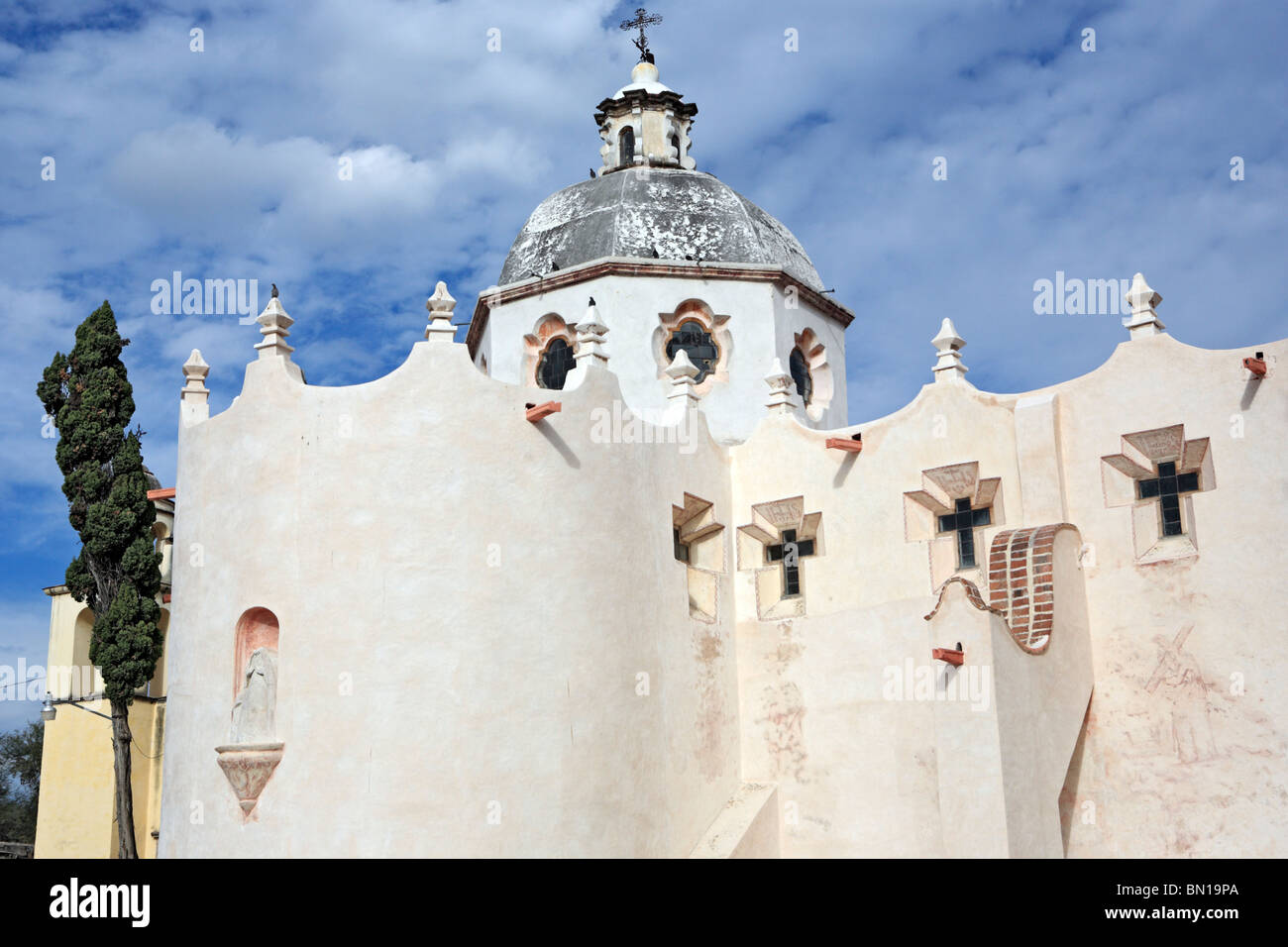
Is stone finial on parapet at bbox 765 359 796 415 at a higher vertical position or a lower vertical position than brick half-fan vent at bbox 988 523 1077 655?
higher

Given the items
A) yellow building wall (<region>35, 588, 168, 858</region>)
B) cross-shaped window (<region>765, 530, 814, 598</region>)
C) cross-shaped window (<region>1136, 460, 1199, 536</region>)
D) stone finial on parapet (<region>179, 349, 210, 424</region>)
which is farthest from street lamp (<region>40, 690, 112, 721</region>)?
cross-shaped window (<region>1136, 460, 1199, 536</region>)

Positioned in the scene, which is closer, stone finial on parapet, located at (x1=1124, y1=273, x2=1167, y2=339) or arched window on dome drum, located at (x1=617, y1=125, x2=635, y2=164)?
stone finial on parapet, located at (x1=1124, y1=273, x2=1167, y2=339)

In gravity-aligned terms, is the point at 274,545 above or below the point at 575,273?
below

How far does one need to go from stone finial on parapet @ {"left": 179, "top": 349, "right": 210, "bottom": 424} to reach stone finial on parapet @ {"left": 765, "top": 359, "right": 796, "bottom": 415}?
7.74 metres

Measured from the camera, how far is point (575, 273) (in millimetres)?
22000

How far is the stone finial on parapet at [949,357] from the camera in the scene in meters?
17.6

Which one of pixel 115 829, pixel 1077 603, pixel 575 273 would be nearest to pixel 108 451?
pixel 115 829

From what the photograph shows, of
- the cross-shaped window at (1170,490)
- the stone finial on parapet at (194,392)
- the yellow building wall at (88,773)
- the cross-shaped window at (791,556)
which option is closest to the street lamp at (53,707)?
the yellow building wall at (88,773)

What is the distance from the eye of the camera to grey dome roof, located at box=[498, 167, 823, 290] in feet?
74.3

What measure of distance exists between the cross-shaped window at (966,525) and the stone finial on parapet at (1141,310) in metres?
2.86

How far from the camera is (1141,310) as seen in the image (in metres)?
16.2

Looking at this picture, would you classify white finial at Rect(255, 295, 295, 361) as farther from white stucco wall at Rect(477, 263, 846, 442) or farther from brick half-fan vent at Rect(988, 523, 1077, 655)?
brick half-fan vent at Rect(988, 523, 1077, 655)
